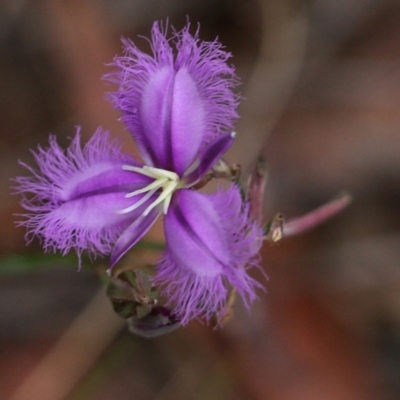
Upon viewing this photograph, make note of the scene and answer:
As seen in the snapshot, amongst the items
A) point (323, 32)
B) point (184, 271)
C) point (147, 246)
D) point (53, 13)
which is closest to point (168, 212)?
point (184, 271)

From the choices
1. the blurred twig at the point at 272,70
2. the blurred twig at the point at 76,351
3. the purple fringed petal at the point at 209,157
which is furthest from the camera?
the blurred twig at the point at 272,70

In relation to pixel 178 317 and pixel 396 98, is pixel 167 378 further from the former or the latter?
pixel 396 98

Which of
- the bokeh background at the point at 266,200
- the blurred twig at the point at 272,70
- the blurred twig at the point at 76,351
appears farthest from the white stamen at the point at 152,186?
the blurred twig at the point at 272,70

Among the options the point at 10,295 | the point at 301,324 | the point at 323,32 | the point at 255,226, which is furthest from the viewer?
the point at 323,32

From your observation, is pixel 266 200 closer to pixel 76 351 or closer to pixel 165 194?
pixel 76 351

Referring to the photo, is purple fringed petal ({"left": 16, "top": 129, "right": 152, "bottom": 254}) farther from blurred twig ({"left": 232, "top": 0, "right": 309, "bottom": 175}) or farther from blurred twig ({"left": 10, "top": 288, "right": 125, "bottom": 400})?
blurred twig ({"left": 232, "top": 0, "right": 309, "bottom": 175})

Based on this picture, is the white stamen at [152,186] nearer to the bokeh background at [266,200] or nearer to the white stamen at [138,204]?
the white stamen at [138,204]

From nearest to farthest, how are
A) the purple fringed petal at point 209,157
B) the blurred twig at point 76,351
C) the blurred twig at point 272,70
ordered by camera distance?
1. the purple fringed petal at point 209,157
2. the blurred twig at point 76,351
3. the blurred twig at point 272,70

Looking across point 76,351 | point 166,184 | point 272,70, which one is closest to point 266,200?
point 272,70
